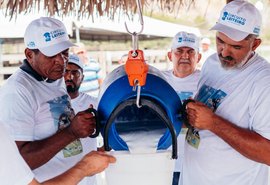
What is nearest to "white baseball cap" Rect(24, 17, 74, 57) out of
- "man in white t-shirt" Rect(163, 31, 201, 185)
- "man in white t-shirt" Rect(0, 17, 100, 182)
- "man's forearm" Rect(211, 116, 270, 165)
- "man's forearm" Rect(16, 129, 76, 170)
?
"man in white t-shirt" Rect(0, 17, 100, 182)

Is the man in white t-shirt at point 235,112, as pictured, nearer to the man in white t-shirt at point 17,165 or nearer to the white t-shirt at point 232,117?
the white t-shirt at point 232,117

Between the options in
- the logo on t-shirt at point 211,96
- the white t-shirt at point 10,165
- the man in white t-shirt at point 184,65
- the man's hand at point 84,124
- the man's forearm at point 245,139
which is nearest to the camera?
the white t-shirt at point 10,165

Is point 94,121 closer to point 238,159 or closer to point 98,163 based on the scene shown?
point 98,163

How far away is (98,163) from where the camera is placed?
3.05 ft

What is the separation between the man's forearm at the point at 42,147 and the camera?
1.28m

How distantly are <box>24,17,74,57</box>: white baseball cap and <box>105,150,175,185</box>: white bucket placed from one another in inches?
24.8

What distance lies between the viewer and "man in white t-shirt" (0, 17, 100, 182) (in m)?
1.27

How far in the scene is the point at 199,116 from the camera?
1121mm

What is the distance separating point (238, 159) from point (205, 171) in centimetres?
13

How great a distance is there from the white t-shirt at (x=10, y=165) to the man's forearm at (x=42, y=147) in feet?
1.33

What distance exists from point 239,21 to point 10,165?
2.84ft

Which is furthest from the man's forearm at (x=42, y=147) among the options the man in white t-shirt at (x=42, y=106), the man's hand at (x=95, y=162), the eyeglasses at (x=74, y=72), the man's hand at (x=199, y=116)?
the eyeglasses at (x=74, y=72)

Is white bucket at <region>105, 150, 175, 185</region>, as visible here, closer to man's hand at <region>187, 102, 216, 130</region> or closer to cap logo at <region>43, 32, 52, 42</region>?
man's hand at <region>187, 102, 216, 130</region>

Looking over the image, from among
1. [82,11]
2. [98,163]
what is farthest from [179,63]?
[98,163]
